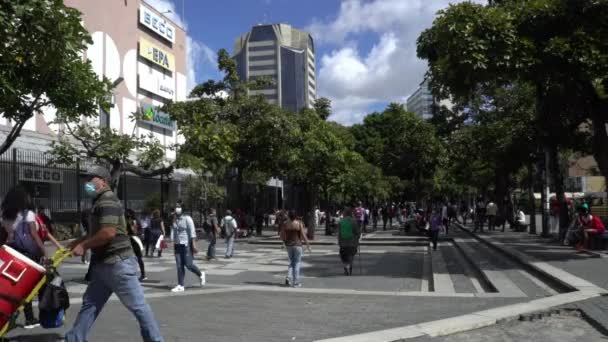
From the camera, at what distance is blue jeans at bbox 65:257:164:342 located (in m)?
5.19

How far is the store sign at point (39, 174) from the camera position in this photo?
67.5 feet

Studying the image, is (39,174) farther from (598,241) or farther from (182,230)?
(598,241)

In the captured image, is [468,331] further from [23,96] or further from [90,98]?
[23,96]

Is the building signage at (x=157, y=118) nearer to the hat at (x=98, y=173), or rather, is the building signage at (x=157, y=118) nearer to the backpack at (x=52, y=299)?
the hat at (x=98, y=173)

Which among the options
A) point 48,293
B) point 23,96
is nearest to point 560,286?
point 48,293

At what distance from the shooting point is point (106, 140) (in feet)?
44.1

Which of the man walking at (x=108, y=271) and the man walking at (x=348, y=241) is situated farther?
the man walking at (x=348, y=241)

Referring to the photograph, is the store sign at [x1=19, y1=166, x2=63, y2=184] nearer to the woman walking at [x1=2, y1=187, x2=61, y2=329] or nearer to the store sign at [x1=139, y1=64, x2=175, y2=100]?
the woman walking at [x1=2, y1=187, x2=61, y2=329]

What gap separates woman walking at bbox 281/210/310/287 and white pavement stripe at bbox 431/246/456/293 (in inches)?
107

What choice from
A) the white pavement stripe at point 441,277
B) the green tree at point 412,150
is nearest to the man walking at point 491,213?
the green tree at point 412,150

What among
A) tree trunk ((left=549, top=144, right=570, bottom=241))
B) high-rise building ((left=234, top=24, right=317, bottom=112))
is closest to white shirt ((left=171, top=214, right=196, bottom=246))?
tree trunk ((left=549, top=144, right=570, bottom=241))

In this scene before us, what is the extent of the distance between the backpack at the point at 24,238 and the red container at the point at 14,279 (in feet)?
7.52

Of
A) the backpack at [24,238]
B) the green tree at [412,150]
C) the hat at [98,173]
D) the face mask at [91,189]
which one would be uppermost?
the green tree at [412,150]

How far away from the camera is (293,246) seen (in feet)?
39.3
